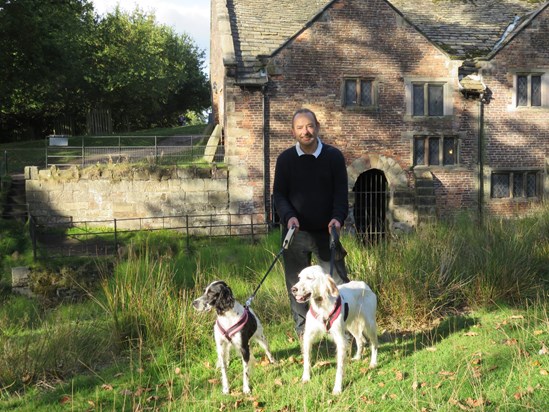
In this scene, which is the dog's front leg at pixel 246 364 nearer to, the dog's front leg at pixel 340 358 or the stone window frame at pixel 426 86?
the dog's front leg at pixel 340 358

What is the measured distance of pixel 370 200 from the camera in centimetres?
1839

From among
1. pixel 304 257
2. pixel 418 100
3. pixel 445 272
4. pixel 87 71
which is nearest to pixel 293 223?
pixel 304 257

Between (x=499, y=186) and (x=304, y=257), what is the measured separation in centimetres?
1525

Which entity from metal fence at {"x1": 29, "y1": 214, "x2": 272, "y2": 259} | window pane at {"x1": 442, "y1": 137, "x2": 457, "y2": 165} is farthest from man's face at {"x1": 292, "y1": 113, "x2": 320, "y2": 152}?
window pane at {"x1": 442, "y1": 137, "x2": 457, "y2": 165}

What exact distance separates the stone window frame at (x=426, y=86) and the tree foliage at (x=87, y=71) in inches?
567

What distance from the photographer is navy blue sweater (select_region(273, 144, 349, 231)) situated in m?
5.68

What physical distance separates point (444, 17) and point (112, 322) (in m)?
19.2

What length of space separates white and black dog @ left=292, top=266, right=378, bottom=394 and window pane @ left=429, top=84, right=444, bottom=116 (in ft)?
47.1

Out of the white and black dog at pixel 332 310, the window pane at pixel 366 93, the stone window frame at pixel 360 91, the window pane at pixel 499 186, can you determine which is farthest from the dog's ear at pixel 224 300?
the window pane at pixel 499 186

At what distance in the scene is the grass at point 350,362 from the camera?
4.86 metres

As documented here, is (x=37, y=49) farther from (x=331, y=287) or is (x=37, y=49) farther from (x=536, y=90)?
(x=331, y=287)

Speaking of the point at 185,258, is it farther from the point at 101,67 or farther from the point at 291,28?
the point at 101,67

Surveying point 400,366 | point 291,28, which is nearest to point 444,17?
point 291,28

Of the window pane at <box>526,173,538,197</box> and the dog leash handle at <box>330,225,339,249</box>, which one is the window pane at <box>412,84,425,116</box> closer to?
the window pane at <box>526,173,538,197</box>
